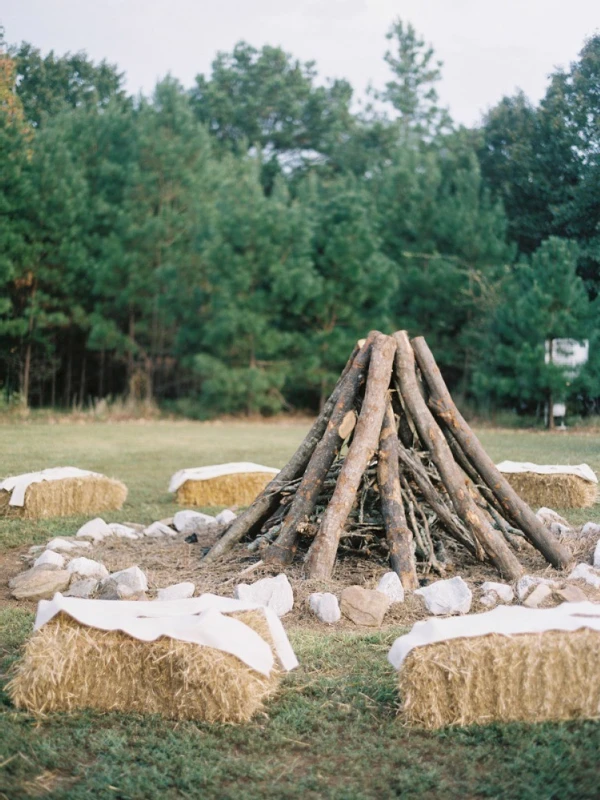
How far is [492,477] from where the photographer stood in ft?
19.0

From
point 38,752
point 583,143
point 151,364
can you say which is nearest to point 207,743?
point 38,752

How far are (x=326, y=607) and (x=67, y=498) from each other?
423 cm

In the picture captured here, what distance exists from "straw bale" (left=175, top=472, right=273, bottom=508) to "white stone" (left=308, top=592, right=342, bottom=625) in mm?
4230

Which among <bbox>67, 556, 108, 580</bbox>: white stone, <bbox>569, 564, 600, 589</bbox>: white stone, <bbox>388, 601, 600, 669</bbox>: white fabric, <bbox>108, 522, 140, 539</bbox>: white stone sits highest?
<bbox>388, 601, 600, 669</bbox>: white fabric

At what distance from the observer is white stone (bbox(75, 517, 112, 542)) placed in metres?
6.84

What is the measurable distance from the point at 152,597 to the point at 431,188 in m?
19.4

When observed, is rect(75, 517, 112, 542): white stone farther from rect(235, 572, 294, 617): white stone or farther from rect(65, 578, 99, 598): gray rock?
rect(235, 572, 294, 617): white stone

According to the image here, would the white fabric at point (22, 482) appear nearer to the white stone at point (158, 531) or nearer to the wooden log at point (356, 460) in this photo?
the white stone at point (158, 531)

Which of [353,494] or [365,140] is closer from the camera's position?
[353,494]

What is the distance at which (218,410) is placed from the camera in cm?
2123

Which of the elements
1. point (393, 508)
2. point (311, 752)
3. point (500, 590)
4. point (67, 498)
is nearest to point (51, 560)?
point (393, 508)

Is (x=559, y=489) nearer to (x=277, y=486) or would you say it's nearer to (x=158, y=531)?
(x=277, y=486)

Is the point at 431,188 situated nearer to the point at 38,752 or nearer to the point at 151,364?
the point at 151,364

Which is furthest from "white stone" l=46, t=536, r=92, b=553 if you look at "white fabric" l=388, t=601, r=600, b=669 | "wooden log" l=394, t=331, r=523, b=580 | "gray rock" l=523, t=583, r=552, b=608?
"white fabric" l=388, t=601, r=600, b=669
